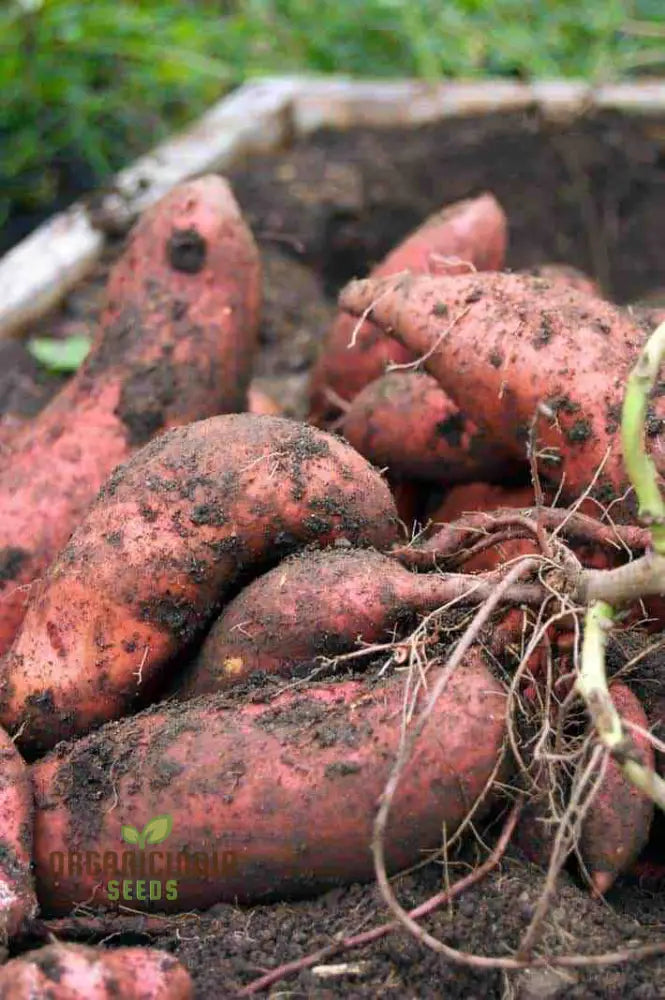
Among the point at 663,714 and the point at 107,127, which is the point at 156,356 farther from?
the point at 107,127

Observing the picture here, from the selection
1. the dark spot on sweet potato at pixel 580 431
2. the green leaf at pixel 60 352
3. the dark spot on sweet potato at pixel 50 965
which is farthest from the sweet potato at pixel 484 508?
the green leaf at pixel 60 352

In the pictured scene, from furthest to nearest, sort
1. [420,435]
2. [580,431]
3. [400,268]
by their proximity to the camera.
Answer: [400,268], [420,435], [580,431]

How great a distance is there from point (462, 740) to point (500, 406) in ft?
1.66

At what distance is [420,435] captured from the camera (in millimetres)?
1711

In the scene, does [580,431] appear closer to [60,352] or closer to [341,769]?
[341,769]

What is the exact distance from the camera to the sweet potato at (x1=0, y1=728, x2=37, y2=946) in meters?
1.18

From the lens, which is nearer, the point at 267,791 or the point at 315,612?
the point at 267,791

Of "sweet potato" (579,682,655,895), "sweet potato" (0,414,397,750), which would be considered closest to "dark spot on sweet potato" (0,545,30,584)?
"sweet potato" (0,414,397,750)

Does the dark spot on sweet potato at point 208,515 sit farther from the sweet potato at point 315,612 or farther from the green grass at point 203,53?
the green grass at point 203,53

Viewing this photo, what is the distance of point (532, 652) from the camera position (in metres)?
1.33

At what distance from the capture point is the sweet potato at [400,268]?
6.49ft

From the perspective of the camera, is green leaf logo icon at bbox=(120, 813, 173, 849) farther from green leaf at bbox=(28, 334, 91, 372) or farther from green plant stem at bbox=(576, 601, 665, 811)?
green leaf at bbox=(28, 334, 91, 372)

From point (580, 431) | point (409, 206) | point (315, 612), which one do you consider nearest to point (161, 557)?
point (315, 612)

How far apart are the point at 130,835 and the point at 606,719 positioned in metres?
0.51
